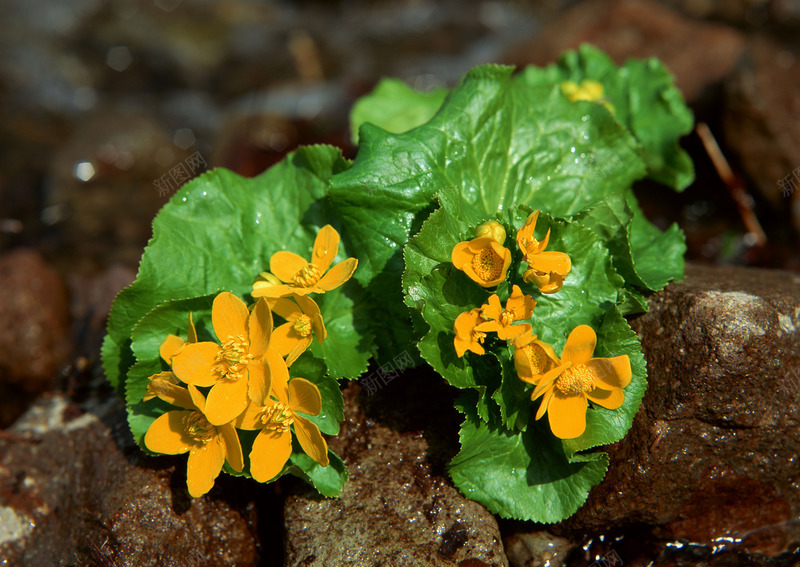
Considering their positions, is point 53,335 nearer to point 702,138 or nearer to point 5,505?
point 5,505

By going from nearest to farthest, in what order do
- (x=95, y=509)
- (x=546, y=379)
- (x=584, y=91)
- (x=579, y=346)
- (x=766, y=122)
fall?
(x=546, y=379)
(x=579, y=346)
(x=95, y=509)
(x=584, y=91)
(x=766, y=122)

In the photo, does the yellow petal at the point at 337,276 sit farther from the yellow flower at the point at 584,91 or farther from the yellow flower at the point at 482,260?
the yellow flower at the point at 584,91

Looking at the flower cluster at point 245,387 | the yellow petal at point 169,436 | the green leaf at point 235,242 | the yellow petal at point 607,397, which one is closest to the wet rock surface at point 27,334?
the green leaf at point 235,242

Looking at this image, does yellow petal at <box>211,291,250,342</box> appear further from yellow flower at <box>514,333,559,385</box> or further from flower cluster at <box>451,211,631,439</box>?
yellow flower at <box>514,333,559,385</box>

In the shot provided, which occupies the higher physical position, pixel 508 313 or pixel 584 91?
pixel 584 91


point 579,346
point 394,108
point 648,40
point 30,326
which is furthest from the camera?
point 648,40

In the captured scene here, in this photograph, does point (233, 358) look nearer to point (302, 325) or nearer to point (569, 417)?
point (302, 325)

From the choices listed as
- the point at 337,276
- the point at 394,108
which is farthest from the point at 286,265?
the point at 394,108
